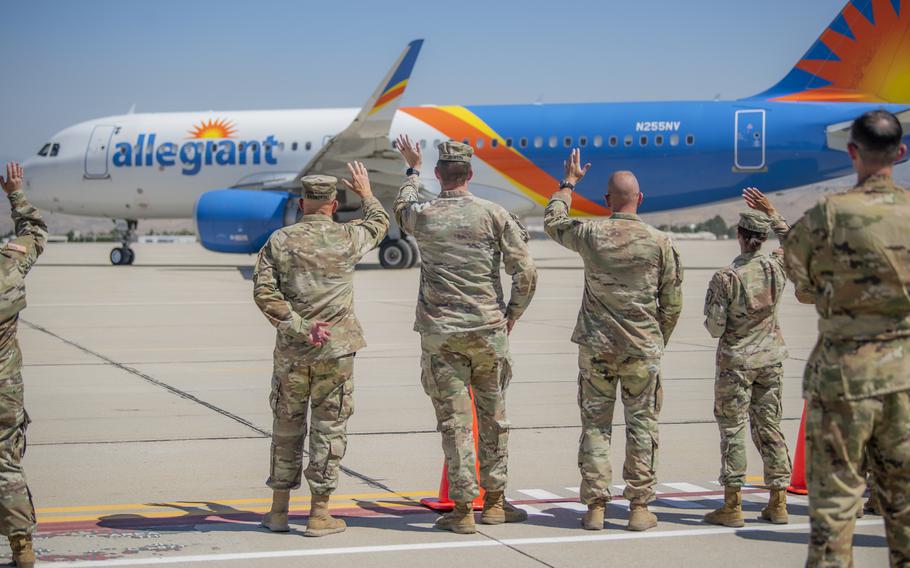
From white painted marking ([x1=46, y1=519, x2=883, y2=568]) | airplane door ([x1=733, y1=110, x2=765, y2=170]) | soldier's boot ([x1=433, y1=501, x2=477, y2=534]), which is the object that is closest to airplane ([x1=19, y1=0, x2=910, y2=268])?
airplane door ([x1=733, y1=110, x2=765, y2=170])

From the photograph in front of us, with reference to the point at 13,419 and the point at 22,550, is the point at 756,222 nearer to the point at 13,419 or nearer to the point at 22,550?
the point at 13,419

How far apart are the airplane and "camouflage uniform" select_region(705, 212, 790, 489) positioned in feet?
59.7

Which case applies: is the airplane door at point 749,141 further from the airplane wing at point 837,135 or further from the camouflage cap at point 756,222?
the camouflage cap at point 756,222

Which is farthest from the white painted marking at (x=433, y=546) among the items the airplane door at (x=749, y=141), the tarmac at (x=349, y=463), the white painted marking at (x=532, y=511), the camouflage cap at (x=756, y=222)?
the airplane door at (x=749, y=141)

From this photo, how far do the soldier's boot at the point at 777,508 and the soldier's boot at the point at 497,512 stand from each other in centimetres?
128

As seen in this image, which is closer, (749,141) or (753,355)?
(753,355)

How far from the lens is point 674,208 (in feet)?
87.0

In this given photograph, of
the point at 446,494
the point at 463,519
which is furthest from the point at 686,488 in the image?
the point at 463,519

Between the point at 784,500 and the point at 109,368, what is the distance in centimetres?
770

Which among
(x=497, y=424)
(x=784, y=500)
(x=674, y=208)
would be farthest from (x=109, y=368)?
(x=674, y=208)

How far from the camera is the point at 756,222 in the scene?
6242 millimetres

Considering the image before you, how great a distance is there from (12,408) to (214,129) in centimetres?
2329

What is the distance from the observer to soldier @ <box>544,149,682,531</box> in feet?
19.3

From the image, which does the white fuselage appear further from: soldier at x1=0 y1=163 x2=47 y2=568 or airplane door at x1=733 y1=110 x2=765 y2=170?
soldier at x1=0 y1=163 x2=47 y2=568
